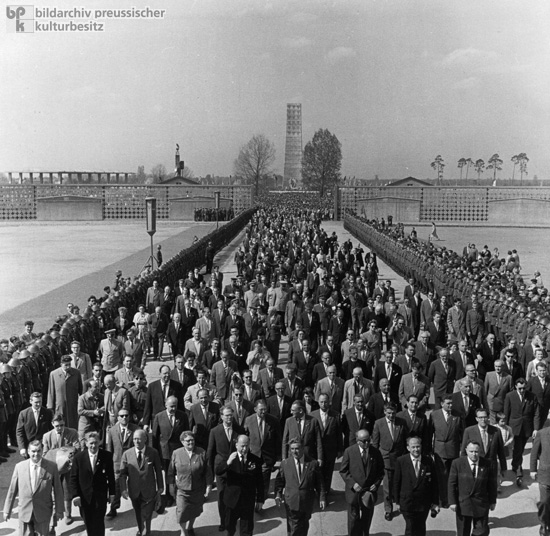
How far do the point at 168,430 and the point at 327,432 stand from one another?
5.41 feet

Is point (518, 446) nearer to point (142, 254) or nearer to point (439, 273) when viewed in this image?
point (439, 273)

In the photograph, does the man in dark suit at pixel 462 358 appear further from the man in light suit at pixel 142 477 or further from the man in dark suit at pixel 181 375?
the man in light suit at pixel 142 477

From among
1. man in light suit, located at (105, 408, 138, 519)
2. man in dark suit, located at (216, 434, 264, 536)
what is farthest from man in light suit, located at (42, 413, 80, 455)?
man in dark suit, located at (216, 434, 264, 536)

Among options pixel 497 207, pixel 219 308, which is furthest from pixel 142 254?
pixel 497 207

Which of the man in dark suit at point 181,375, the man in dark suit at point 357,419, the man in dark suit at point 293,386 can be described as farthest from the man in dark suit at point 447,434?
the man in dark suit at point 181,375

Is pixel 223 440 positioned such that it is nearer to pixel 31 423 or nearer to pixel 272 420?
pixel 272 420

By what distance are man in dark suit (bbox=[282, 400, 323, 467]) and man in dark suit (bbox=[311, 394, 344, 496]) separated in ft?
0.29

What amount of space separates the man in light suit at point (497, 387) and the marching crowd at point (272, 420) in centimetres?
2

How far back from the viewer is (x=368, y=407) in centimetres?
790

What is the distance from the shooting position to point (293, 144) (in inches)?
7352

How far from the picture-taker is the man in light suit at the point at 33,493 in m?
6.10

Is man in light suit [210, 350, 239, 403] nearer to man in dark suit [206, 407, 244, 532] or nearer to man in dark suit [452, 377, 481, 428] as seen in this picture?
man in dark suit [206, 407, 244, 532]

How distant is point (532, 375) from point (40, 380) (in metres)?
6.34

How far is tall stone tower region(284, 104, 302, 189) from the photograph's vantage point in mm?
181750
